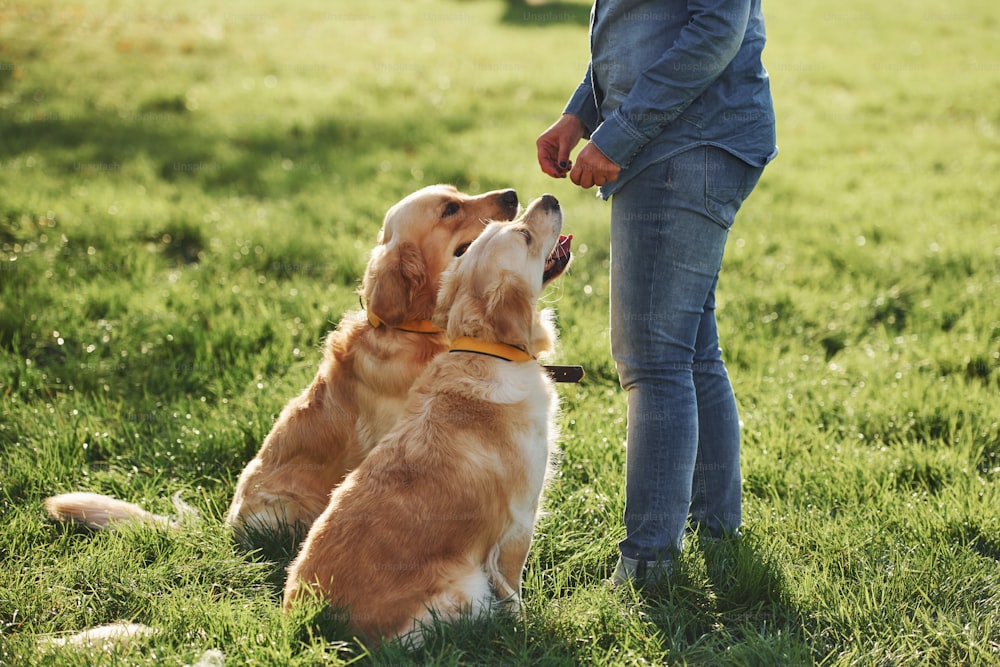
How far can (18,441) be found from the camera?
13.2 ft

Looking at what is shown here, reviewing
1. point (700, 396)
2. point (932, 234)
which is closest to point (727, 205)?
point (700, 396)

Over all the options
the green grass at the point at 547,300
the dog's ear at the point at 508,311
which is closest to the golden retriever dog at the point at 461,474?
the dog's ear at the point at 508,311

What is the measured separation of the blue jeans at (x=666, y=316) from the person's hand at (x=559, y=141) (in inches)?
13.8

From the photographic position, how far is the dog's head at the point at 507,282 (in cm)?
307

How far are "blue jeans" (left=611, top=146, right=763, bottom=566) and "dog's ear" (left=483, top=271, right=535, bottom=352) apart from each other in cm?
34

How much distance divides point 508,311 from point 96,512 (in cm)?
187

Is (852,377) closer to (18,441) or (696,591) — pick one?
(696,591)

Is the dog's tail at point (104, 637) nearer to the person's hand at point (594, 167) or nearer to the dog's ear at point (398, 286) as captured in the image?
the dog's ear at point (398, 286)

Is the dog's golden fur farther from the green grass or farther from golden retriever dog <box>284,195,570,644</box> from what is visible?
golden retriever dog <box>284,195,570,644</box>

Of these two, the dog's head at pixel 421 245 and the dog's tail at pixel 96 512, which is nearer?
the dog's tail at pixel 96 512

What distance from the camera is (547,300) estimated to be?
482 cm

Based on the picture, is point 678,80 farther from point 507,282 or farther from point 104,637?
point 104,637

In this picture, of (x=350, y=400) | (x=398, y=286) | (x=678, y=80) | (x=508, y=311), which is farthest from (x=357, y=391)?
(x=678, y=80)

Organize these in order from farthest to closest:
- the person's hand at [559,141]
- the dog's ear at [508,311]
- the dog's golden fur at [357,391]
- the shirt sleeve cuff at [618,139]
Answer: the dog's golden fur at [357,391], the person's hand at [559,141], the dog's ear at [508,311], the shirt sleeve cuff at [618,139]
